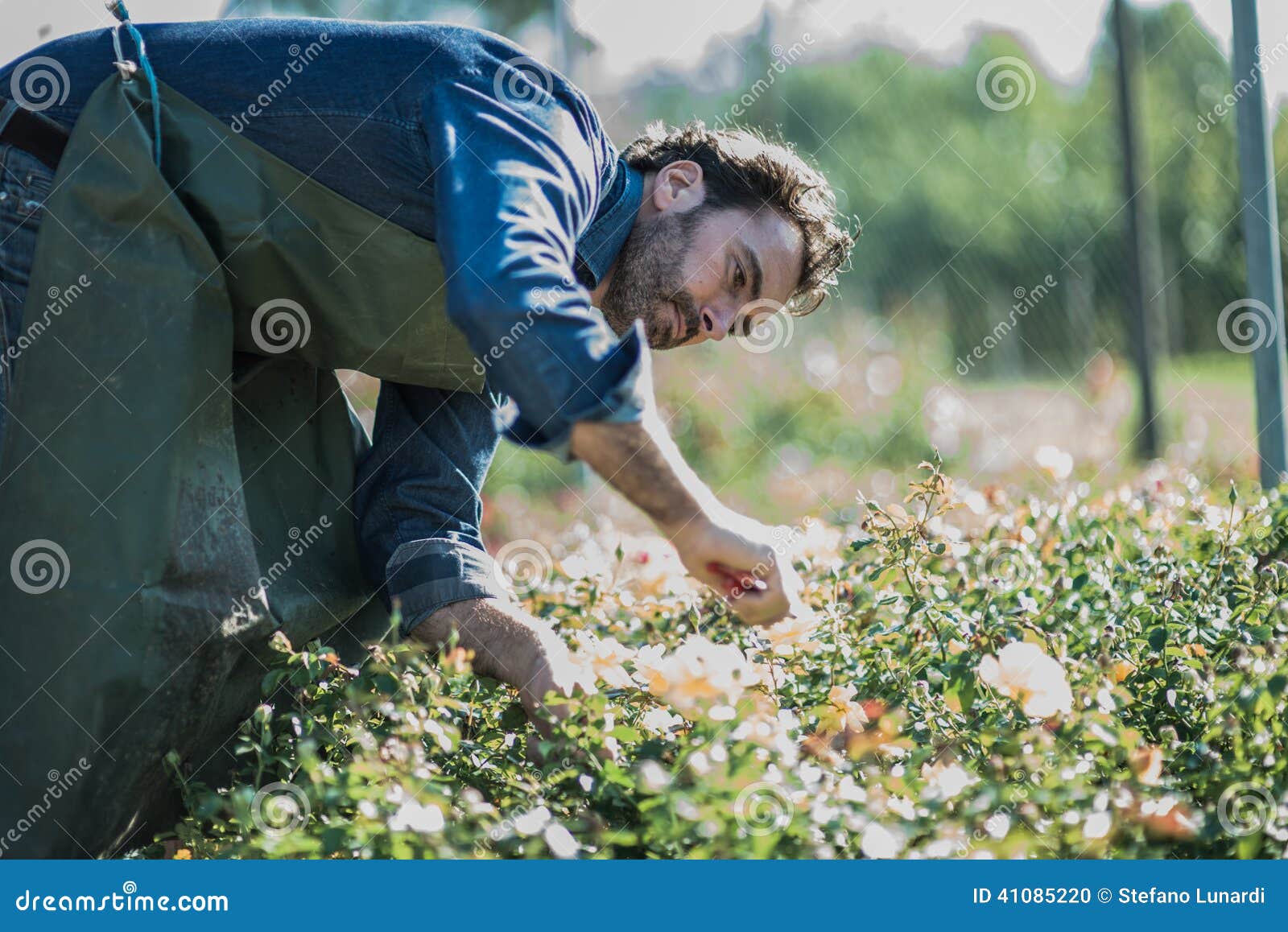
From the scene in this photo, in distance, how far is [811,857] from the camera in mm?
1168

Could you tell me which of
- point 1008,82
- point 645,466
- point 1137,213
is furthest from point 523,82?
point 1137,213

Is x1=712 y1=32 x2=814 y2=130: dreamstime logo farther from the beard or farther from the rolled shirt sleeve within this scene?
the rolled shirt sleeve

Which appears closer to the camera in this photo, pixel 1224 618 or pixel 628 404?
pixel 628 404

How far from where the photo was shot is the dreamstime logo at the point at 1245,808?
4.06 feet

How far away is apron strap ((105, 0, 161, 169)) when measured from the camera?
1637mm

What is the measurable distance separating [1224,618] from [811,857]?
778mm

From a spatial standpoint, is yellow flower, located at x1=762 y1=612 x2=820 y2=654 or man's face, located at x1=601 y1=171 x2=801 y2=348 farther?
man's face, located at x1=601 y1=171 x2=801 y2=348

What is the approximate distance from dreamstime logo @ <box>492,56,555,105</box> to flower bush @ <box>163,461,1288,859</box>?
69 centimetres

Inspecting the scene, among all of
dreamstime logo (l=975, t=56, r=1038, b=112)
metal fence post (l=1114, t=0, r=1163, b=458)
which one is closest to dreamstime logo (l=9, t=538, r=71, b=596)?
dreamstime logo (l=975, t=56, r=1038, b=112)

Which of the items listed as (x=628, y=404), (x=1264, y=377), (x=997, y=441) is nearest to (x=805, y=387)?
(x=997, y=441)

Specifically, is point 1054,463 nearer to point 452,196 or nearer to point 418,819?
point 452,196

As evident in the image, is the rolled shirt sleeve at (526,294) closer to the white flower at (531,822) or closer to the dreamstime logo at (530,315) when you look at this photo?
the dreamstime logo at (530,315)

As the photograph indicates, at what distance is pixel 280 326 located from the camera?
5.75ft

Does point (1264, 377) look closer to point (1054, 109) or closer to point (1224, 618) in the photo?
point (1224, 618)
